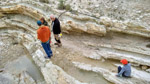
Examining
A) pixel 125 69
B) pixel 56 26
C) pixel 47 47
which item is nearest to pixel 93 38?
pixel 56 26

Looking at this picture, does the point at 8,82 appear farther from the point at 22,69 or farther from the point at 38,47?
the point at 38,47

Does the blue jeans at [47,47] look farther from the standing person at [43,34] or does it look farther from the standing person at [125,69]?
the standing person at [125,69]

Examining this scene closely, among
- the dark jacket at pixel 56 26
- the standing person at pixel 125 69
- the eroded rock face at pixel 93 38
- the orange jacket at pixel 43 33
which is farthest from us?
the dark jacket at pixel 56 26

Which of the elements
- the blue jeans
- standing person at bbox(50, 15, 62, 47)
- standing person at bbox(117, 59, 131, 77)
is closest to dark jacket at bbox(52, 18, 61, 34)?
standing person at bbox(50, 15, 62, 47)

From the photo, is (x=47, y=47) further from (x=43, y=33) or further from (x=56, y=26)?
(x=56, y=26)

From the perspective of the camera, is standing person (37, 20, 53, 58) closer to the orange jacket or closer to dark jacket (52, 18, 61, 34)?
the orange jacket

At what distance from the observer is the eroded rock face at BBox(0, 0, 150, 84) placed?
Answer: 17.0 ft

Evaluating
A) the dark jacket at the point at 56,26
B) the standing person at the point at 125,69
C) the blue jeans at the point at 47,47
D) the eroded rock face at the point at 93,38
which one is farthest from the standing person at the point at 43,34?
the standing person at the point at 125,69

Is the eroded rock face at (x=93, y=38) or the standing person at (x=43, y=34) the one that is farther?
the eroded rock face at (x=93, y=38)

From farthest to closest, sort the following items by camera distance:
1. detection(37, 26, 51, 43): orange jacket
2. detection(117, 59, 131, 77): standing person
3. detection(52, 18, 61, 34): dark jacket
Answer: detection(52, 18, 61, 34): dark jacket
detection(37, 26, 51, 43): orange jacket
detection(117, 59, 131, 77): standing person

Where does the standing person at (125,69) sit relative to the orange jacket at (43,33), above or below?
below

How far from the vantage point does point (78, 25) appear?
6559 mm

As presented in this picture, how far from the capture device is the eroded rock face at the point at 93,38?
5176 millimetres

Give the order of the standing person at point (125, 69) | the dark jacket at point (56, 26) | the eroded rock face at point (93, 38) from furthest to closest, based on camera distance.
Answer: the dark jacket at point (56, 26) < the eroded rock face at point (93, 38) < the standing person at point (125, 69)
